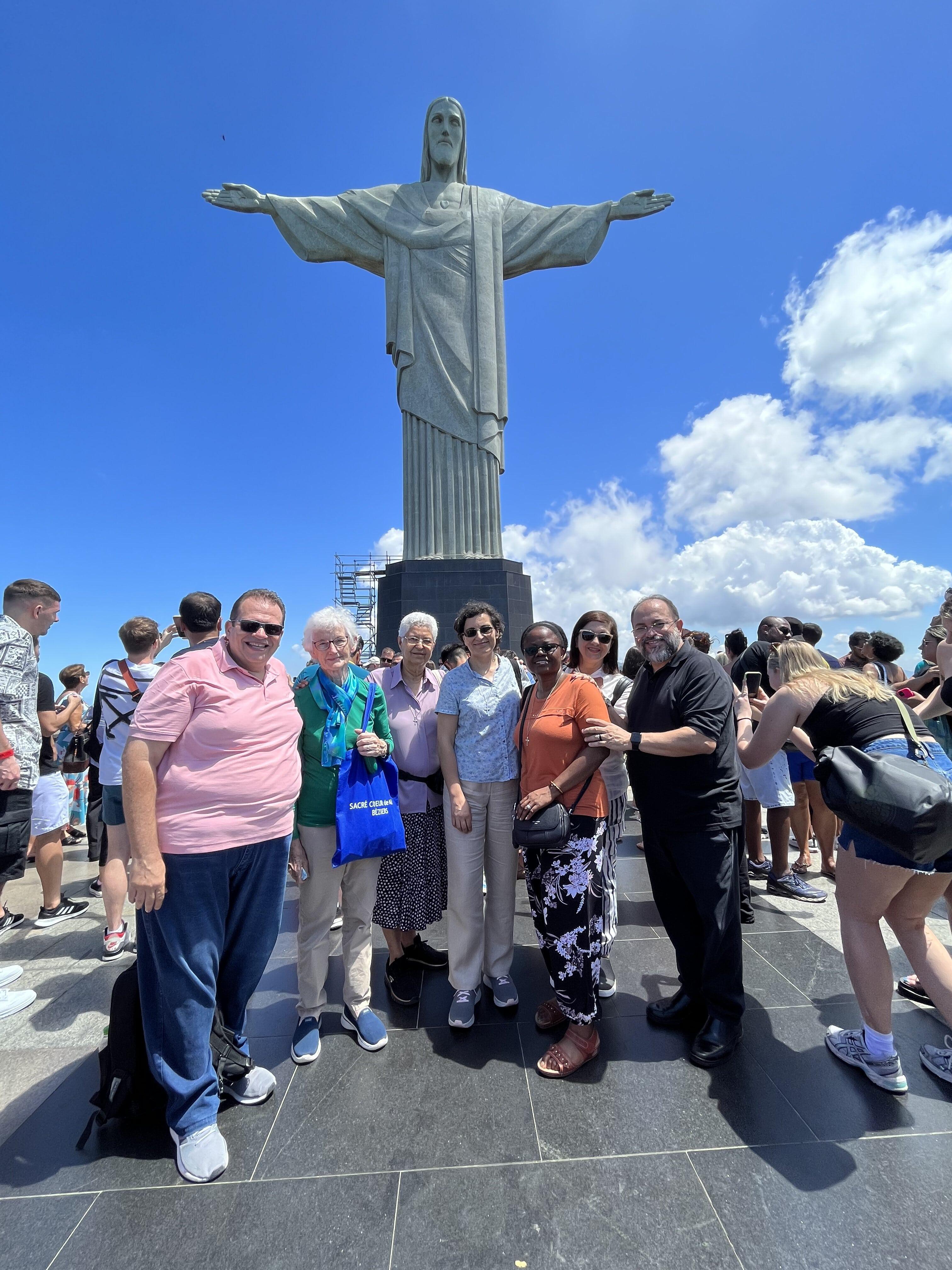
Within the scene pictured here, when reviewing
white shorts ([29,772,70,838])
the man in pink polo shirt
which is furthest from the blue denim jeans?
white shorts ([29,772,70,838])

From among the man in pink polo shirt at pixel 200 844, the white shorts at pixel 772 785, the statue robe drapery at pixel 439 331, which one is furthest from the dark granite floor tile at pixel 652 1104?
the statue robe drapery at pixel 439 331

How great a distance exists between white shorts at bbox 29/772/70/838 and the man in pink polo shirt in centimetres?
275

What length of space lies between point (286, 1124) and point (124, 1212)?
0.52 metres

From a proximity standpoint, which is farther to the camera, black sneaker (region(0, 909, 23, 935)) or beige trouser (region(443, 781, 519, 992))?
black sneaker (region(0, 909, 23, 935))

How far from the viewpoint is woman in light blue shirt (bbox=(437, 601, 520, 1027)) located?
2748mm

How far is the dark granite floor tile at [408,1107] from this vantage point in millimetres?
2000

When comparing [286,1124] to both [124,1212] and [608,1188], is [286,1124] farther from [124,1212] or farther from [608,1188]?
[608,1188]

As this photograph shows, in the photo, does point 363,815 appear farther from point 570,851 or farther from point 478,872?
point 570,851

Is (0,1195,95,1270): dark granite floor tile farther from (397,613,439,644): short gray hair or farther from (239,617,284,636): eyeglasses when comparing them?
(397,613,439,644): short gray hair

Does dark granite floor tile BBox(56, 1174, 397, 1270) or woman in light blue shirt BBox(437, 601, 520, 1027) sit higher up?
woman in light blue shirt BBox(437, 601, 520, 1027)

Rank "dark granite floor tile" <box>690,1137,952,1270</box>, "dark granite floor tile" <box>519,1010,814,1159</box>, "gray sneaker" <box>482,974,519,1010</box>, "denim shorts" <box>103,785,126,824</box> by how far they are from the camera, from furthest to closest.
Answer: "denim shorts" <box>103,785,126,824</box>
"gray sneaker" <box>482,974,519,1010</box>
"dark granite floor tile" <box>519,1010,814,1159</box>
"dark granite floor tile" <box>690,1137,952,1270</box>

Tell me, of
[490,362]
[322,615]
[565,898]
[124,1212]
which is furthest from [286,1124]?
[490,362]

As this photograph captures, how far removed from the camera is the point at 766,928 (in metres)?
3.74

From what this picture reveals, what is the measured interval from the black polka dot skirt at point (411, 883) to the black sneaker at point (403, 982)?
0.26 m
